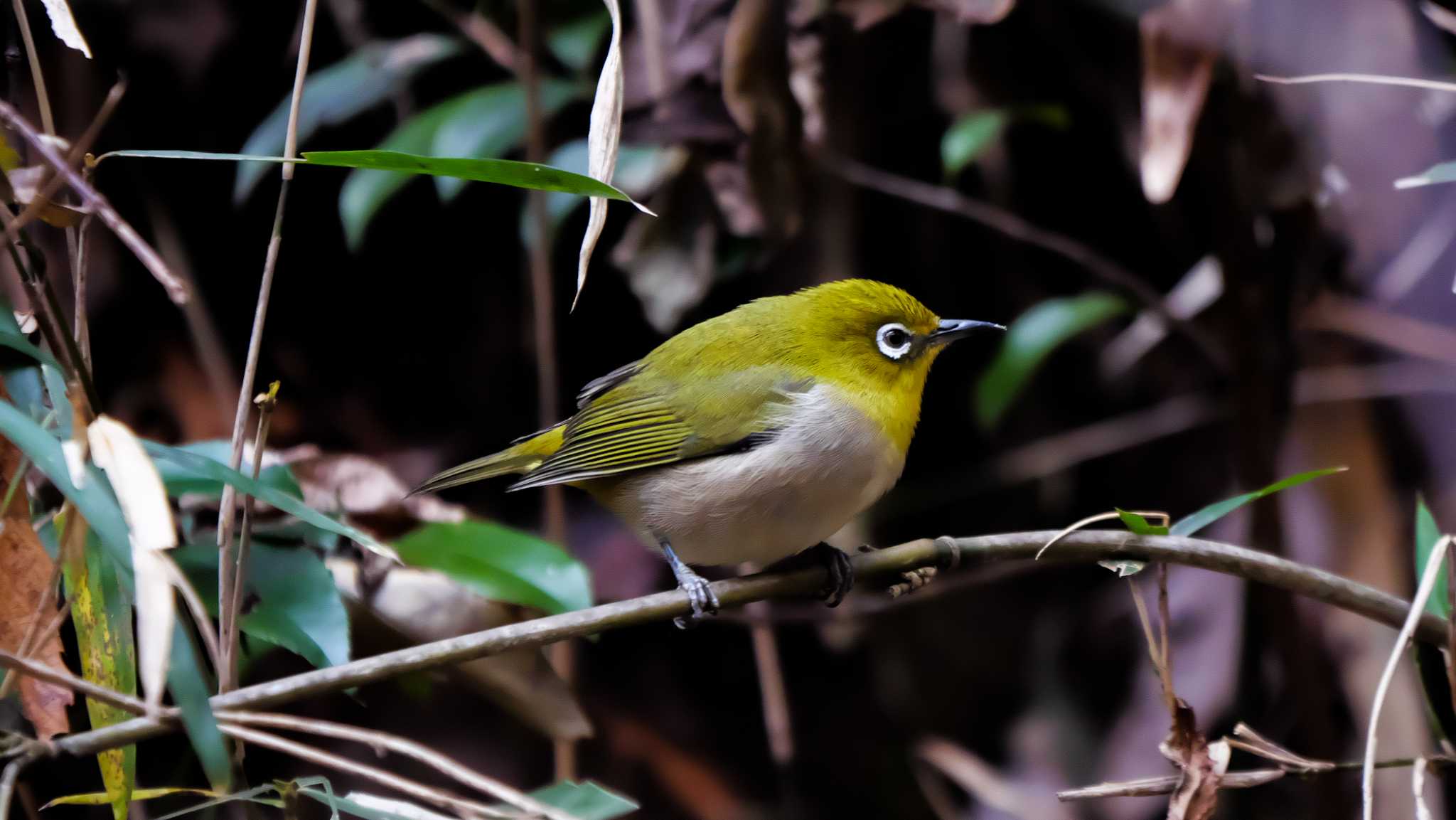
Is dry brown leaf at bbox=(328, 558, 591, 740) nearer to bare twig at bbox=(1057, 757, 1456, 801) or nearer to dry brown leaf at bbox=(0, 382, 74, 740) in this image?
dry brown leaf at bbox=(0, 382, 74, 740)

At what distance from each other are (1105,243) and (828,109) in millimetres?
1272

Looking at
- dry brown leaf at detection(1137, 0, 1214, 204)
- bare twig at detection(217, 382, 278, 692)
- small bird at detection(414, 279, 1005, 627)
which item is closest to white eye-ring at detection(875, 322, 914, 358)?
small bird at detection(414, 279, 1005, 627)

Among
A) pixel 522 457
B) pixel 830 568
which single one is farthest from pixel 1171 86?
pixel 522 457

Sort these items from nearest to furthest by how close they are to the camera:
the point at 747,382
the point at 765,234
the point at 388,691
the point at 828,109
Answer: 1. the point at 747,382
2. the point at 765,234
3. the point at 828,109
4. the point at 388,691

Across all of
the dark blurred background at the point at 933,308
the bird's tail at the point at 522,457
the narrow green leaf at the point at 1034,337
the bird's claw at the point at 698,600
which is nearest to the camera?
the bird's claw at the point at 698,600

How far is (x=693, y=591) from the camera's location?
1.91 m

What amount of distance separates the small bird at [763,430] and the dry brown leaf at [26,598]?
90 centimetres

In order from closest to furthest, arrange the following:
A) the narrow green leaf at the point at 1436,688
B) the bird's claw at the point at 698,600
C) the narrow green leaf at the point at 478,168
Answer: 1. the narrow green leaf at the point at 478,168
2. the bird's claw at the point at 698,600
3. the narrow green leaf at the point at 1436,688

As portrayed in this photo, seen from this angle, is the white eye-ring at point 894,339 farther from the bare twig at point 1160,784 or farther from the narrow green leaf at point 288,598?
the narrow green leaf at point 288,598

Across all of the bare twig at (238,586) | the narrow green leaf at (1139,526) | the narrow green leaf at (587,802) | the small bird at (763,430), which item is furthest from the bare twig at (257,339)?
the narrow green leaf at (1139,526)

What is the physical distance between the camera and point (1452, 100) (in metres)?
2.77

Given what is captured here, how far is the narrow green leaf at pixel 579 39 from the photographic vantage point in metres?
3.11

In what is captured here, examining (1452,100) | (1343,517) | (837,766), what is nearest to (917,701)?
(837,766)

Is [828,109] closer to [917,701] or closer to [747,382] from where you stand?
[747,382]
